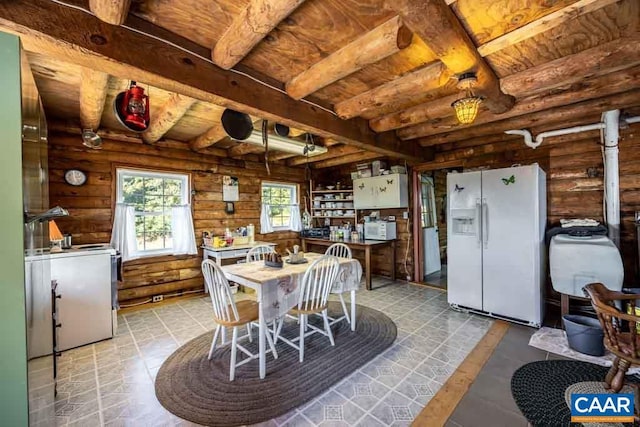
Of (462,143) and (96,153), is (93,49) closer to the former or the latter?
(96,153)

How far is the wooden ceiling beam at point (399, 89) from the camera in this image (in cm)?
199

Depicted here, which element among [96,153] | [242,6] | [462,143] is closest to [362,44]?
[242,6]

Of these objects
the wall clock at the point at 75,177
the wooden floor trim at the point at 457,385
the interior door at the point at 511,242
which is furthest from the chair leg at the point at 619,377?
the wall clock at the point at 75,177

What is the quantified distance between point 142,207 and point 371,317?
3697 millimetres

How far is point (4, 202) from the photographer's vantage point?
2.59 ft

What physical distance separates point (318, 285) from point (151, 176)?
3229 mm

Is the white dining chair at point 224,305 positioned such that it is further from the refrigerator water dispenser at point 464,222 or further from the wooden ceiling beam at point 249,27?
the refrigerator water dispenser at point 464,222

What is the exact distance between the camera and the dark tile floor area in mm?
1738

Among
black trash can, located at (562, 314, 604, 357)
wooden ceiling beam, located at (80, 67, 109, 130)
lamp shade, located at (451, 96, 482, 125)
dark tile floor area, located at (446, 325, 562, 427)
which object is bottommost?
dark tile floor area, located at (446, 325, 562, 427)

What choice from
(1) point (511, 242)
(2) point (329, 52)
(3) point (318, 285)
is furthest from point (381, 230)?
(2) point (329, 52)

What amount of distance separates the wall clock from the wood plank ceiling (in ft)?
3.36

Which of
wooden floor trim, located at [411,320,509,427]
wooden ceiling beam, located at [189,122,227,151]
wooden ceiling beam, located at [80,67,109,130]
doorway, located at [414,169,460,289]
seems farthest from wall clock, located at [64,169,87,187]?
doorway, located at [414,169,460,289]

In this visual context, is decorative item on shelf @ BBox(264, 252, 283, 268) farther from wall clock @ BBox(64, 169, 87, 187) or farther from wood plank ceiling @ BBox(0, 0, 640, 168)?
wall clock @ BBox(64, 169, 87, 187)

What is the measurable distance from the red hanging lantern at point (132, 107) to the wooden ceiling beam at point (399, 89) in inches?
68.2
